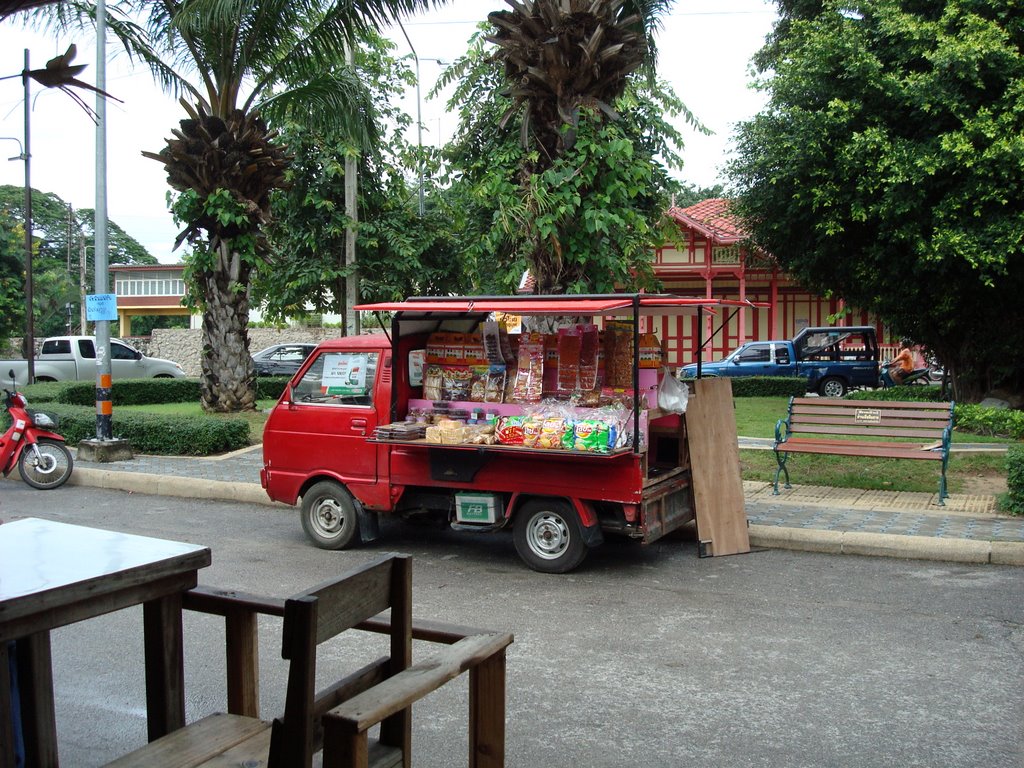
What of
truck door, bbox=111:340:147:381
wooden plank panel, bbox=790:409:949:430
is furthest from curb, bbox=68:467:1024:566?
truck door, bbox=111:340:147:381

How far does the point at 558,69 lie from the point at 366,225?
11.0m

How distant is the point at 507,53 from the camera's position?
11352 millimetres

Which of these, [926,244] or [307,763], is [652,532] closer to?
[307,763]

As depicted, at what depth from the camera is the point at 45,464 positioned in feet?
38.9

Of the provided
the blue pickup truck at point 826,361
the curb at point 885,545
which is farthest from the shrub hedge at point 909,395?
the curb at point 885,545

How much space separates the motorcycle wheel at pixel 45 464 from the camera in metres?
11.8

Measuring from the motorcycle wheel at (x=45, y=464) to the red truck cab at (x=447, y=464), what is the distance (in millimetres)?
4516

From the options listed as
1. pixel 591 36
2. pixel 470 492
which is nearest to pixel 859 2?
pixel 591 36

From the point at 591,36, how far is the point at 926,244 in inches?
324

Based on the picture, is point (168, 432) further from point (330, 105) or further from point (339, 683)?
point (339, 683)

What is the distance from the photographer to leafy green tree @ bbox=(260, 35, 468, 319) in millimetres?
21781

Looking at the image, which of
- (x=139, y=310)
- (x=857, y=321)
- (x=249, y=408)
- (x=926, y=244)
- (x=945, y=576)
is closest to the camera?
(x=945, y=576)

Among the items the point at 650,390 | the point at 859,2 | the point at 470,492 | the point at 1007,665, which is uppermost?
the point at 859,2

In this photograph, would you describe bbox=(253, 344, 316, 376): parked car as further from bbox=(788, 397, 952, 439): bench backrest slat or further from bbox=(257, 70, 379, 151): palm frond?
bbox=(788, 397, 952, 439): bench backrest slat
